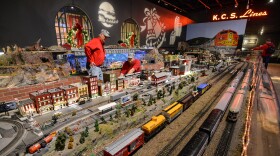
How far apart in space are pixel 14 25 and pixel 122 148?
880cm

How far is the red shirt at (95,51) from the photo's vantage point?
6012mm

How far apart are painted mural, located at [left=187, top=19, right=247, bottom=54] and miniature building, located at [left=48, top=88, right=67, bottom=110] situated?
22.0m

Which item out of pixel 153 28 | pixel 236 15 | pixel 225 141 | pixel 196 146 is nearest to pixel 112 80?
pixel 196 146

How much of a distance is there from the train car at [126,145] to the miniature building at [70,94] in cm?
247

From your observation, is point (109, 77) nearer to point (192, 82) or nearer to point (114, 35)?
point (192, 82)

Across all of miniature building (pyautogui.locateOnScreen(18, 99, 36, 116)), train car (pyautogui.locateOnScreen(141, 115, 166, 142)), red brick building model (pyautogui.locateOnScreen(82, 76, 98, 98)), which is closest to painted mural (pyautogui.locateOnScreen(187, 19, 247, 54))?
red brick building model (pyautogui.locateOnScreen(82, 76, 98, 98))

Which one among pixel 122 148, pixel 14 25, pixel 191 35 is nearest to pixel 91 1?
pixel 14 25

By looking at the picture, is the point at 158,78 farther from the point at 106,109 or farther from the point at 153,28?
the point at 153,28

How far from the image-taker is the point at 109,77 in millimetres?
5359

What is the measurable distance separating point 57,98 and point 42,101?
0.36m

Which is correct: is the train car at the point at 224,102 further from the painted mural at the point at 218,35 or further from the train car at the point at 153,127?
the painted mural at the point at 218,35

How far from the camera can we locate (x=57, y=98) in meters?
3.93

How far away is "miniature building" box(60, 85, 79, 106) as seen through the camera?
4.10 meters

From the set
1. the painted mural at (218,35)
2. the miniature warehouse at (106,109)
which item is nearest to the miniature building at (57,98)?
the miniature warehouse at (106,109)
